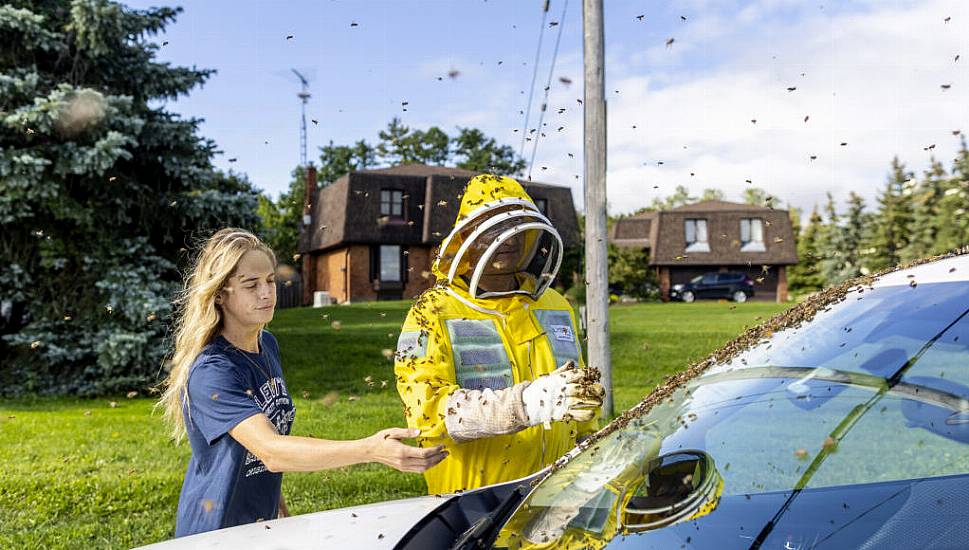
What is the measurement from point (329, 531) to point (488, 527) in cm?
48

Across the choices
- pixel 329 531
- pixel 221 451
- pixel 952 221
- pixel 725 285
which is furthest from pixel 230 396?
pixel 725 285

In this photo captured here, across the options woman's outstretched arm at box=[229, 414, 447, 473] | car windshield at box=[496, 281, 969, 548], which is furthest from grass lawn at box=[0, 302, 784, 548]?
car windshield at box=[496, 281, 969, 548]

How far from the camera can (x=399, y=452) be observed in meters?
1.84

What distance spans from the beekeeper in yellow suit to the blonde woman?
471mm

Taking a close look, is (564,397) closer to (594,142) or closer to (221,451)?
(221,451)

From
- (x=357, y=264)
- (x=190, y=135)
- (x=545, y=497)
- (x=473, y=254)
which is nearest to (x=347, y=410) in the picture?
(x=190, y=135)

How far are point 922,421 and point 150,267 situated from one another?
1143cm

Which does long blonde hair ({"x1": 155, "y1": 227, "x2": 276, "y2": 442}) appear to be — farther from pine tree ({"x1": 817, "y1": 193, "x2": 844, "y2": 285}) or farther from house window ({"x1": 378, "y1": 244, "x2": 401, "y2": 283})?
pine tree ({"x1": 817, "y1": 193, "x2": 844, "y2": 285})

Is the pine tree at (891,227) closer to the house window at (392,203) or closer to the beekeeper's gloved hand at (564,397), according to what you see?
the house window at (392,203)

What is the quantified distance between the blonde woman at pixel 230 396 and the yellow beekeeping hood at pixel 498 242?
2.23 ft

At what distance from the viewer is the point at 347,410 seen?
9836 millimetres

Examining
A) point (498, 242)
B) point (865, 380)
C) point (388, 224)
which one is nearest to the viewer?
point (865, 380)

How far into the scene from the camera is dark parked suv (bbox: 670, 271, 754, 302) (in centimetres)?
3794

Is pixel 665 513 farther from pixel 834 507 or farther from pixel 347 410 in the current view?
pixel 347 410
